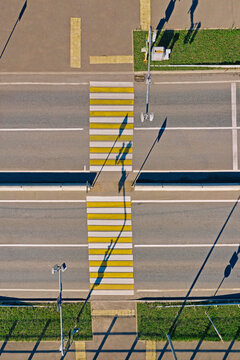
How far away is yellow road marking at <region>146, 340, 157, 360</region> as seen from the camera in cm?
2305

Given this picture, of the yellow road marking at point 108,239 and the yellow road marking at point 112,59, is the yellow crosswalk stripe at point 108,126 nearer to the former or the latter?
the yellow road marking at point 112,59

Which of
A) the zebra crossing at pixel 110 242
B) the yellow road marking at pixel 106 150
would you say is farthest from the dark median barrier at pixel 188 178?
the yellow road marking at pixel 106 150

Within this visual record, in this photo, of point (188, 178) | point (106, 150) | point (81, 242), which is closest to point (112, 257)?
→ point (81, 242)

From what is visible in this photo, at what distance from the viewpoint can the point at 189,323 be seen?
23094 mm

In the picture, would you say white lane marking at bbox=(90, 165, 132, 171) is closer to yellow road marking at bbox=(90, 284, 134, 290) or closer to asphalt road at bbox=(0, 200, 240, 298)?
asphalt road at bbox=(0, 200, 240, 298)

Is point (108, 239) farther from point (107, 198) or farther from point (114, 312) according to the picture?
point (114, 312)

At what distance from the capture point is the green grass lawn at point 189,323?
75.5ft

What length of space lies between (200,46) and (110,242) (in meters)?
18.9

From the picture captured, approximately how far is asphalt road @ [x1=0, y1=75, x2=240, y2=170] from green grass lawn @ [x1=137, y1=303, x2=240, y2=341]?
40.6ft

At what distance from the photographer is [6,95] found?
23219mm

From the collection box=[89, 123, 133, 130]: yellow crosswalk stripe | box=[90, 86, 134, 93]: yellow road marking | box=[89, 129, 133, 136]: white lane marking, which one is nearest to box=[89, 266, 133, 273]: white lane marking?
box=[89, 129, 133, 136]: white lane marking

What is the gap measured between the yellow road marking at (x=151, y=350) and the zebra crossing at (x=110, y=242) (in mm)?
4633

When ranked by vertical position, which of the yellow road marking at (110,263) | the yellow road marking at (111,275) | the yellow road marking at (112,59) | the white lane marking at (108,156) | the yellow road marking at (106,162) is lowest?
the yellow road marking at (111,275)

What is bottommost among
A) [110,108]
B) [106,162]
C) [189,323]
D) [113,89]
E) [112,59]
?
[189,323]
